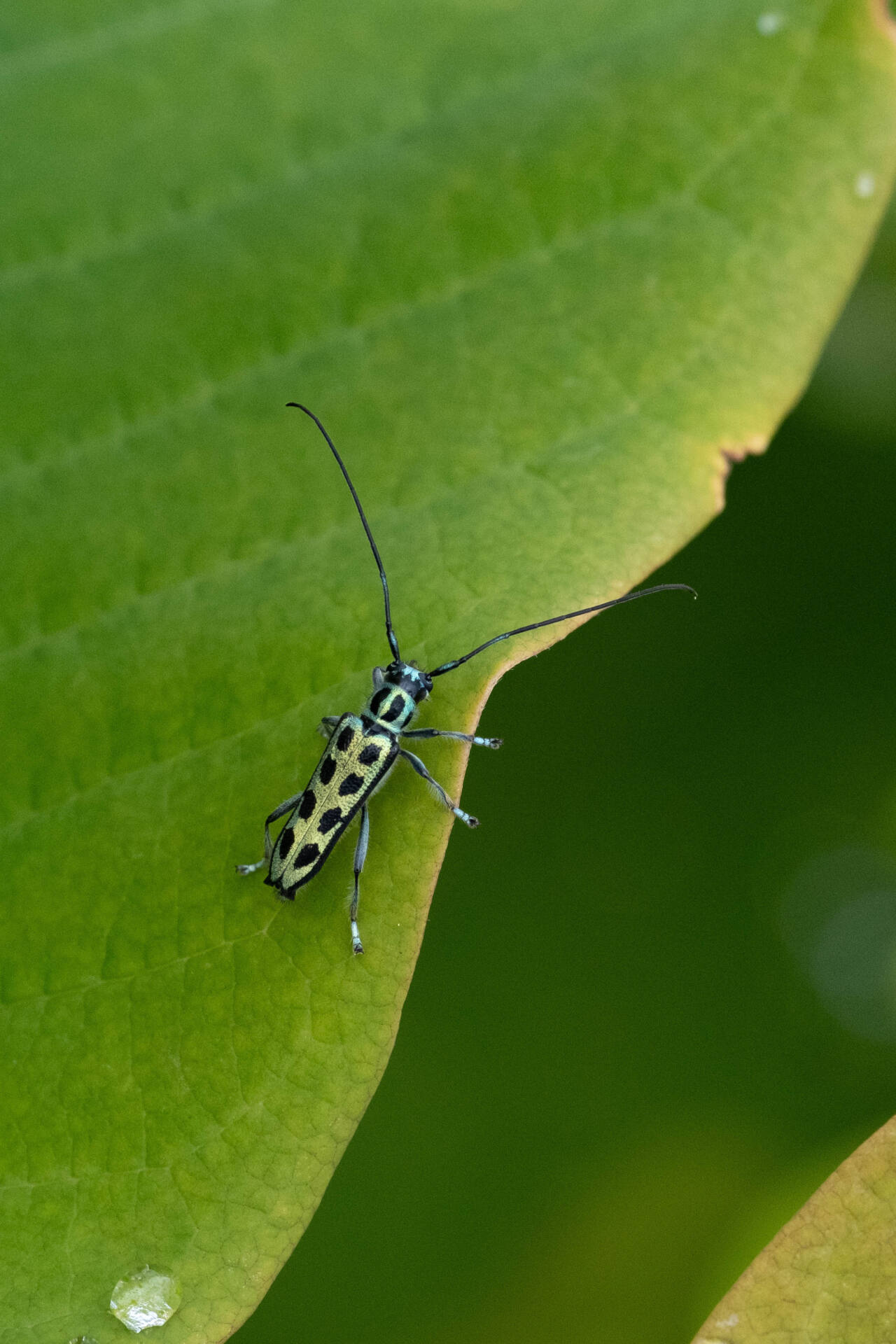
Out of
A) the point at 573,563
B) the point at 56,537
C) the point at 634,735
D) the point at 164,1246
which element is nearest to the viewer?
the point at 164,1246

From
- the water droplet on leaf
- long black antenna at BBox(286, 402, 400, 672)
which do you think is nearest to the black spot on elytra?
long black antenna at BBox(286, 402, 400, 672)

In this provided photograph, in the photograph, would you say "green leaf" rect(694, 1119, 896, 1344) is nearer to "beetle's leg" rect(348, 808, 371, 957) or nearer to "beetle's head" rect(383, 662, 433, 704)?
"beetle's leg" rect(348, 808, 371, 957)

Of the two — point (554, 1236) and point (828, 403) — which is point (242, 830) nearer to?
point (554, 1236)

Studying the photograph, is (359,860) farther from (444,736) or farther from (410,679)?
(410,679)

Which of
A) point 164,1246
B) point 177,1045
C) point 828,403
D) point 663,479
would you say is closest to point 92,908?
point 177,1045

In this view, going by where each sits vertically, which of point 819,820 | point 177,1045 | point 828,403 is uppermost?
point 828,403

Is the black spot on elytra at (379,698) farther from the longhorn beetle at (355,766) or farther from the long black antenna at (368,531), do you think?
the long black antenna at (368,531)
